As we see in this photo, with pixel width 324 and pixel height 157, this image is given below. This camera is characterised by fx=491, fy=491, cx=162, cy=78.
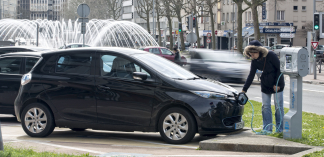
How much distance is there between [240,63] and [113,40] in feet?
91.4

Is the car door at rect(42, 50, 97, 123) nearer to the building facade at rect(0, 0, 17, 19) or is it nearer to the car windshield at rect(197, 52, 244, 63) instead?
the car windshield at rect(197, 52, 244, 63)

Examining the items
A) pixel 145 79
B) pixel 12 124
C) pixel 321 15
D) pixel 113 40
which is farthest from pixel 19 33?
pixel 145 79

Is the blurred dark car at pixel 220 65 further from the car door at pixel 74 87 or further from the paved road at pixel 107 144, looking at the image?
the car door at pixel 74 87

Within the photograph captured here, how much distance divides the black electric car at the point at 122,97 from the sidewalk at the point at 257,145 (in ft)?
1.83

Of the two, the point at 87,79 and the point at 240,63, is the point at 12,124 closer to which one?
the point at 87,79

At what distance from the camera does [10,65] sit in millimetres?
10586

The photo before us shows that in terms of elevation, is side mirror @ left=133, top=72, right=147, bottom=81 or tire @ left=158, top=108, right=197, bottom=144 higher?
side mirror @ left=133, top=72, right=147, bottom=81

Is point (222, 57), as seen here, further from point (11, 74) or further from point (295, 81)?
point (295, 81)

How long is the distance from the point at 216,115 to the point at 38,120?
3.08m

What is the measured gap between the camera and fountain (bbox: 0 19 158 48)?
1795 inches

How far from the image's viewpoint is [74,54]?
27.6 ft

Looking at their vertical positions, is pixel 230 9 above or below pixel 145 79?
above

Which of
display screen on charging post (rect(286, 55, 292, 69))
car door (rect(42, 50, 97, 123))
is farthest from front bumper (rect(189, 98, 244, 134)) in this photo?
car door (rect(42, 50, 97, 123))

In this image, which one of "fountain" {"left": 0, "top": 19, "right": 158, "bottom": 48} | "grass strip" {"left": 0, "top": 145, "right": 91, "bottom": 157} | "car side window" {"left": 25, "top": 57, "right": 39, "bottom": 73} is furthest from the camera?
"fountain" {"left": 0, "top": 19, "right": 158, "bottom": 48}
